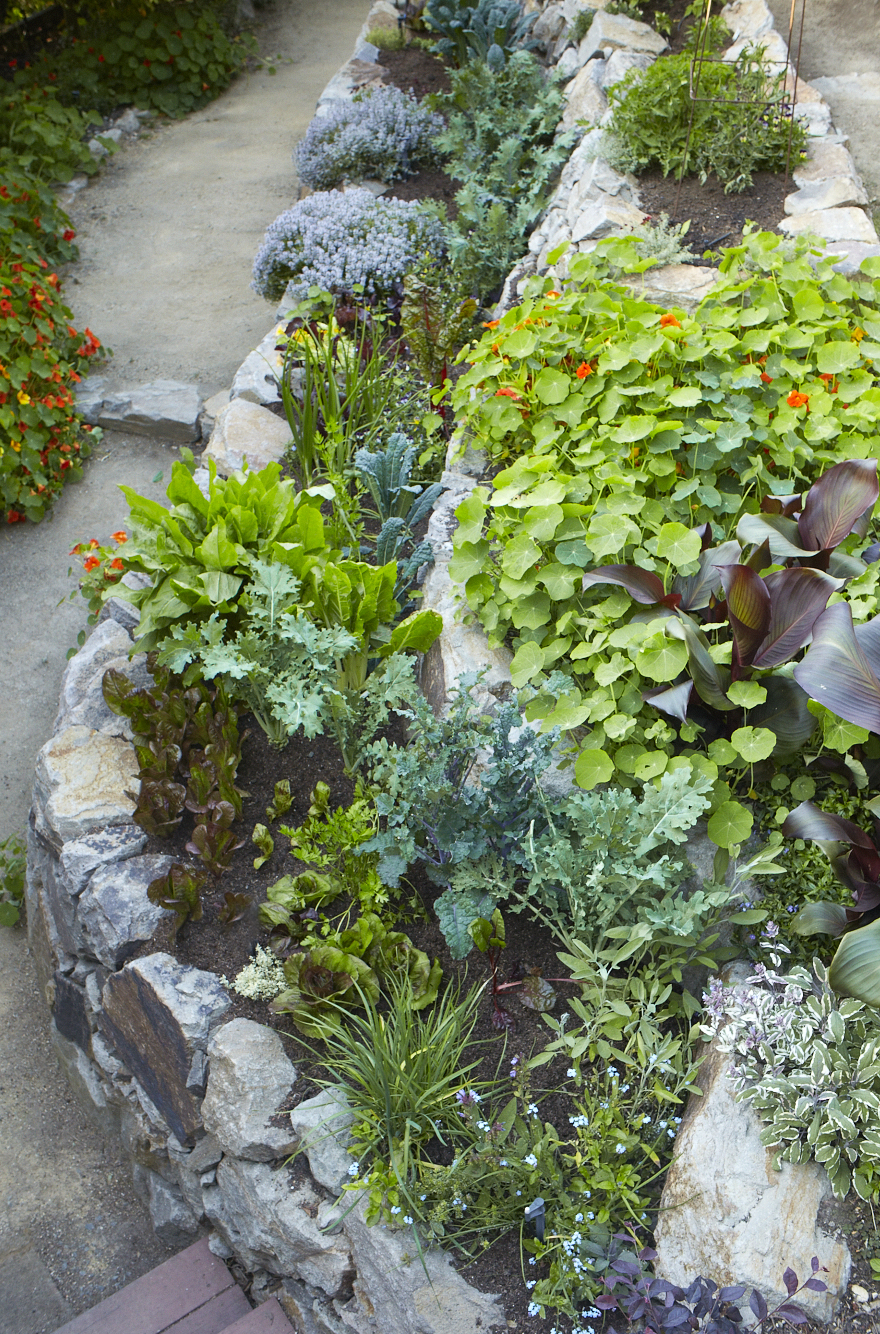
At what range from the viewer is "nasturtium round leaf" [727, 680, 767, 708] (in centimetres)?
223

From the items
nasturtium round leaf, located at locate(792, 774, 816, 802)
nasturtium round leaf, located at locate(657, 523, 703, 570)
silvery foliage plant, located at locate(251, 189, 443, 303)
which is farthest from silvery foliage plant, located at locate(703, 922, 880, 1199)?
silvery foliage plant, located at locate(251, 189, 443, 303)

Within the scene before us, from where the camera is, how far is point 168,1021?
256 cm

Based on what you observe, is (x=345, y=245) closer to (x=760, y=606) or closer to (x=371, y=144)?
(x=371, y=144)

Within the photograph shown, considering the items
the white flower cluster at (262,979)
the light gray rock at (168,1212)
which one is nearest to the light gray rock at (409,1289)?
the white flower cluster at (262,979)

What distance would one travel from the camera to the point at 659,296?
3.71 m

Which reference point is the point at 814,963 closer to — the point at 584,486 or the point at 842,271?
the point at 584,486

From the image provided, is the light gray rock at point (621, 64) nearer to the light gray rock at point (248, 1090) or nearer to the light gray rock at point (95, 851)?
the light gray rock at point (95, 851)

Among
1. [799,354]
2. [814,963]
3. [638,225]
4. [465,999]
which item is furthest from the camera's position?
[638,225]

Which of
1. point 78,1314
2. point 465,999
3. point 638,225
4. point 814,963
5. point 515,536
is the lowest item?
point 78,1314

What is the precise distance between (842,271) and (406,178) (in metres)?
3.96

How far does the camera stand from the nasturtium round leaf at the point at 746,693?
7.33 feet

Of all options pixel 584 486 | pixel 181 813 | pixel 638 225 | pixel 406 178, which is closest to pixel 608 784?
pixel 584 486

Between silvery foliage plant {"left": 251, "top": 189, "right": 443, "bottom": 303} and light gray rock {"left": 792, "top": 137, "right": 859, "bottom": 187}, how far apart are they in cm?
198

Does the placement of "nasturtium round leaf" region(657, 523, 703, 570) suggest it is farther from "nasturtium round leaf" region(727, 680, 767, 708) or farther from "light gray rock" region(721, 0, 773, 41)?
"light gray rock" region(721, 0, 773, 41)
